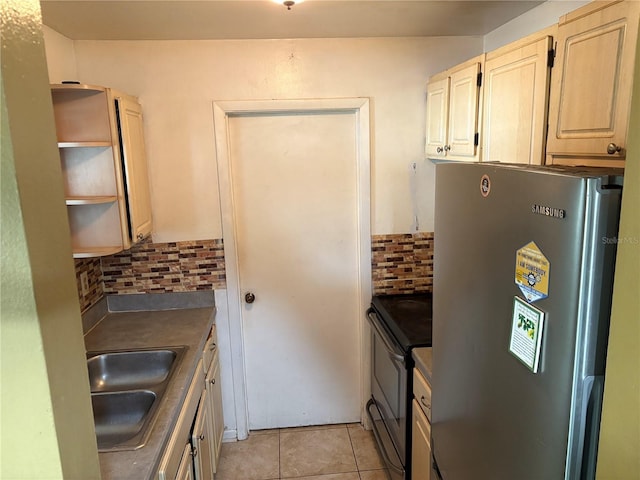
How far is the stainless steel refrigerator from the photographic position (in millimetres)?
801

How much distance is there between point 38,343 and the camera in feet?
2.10

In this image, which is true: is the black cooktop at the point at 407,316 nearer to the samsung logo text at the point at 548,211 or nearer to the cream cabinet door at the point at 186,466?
the cream cabinet door at the point at 186,466

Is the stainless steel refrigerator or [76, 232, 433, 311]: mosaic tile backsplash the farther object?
[76, 232, 433, 311]: mosaic tile backsplash

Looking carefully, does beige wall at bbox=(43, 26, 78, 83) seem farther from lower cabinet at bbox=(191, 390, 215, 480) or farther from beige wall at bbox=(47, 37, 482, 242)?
lower cabinet at bbox=(191, 390, 215, 480)

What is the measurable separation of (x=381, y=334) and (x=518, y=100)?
1296mm

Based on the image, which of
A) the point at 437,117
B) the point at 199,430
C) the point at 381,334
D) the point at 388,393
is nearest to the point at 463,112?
the point at 437,117

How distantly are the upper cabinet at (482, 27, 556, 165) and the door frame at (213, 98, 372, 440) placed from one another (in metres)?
0.84

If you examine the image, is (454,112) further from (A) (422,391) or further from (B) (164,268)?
(B) (164,268)

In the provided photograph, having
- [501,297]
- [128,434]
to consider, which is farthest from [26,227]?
[128,434]

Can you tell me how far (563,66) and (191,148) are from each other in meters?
1.80

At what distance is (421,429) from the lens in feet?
6.11

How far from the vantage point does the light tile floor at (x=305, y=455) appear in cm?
248

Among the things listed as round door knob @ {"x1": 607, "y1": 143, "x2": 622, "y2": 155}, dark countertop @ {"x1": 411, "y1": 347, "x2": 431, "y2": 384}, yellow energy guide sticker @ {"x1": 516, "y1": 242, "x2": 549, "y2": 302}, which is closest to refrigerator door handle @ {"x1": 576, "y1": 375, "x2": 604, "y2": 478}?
yellow energy guide sticker @ {"x1": 516, "y1": 242, "x2": 549, "y2": 302}

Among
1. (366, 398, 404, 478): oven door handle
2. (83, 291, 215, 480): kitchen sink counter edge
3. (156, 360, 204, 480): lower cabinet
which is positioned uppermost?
(83, 291, 215, 480): kitchen sink counter edge
